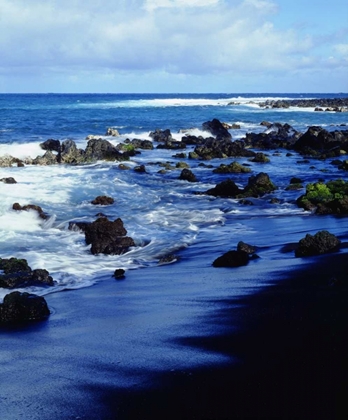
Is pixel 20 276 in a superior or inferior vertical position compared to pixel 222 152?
inferior

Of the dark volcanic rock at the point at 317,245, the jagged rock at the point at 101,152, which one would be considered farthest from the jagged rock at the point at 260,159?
the dark volcanic rock at the point at 317,245

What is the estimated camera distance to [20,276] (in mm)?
10672

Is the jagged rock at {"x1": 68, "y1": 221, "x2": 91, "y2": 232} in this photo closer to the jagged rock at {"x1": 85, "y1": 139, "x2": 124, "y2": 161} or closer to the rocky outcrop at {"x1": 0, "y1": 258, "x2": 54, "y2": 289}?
the rocky outcrop at {"x1": 0, "y1": 258, "x2": 54, "y2": 289}

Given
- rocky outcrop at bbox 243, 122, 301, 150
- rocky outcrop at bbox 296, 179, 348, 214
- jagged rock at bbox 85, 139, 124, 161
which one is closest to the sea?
rocky outcrop at bbox 296, 179, 348, 214

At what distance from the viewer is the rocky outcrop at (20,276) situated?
1042 cm

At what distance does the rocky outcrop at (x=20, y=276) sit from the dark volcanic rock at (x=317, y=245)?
14.6 feet

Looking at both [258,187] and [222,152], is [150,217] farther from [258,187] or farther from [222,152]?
[222,152]

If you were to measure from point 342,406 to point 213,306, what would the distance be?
11.1 ft

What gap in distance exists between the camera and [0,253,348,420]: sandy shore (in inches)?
209

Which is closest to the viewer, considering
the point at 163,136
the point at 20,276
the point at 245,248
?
the point at 20,276

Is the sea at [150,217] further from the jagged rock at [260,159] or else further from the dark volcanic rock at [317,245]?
the jagged rock at [260,159]

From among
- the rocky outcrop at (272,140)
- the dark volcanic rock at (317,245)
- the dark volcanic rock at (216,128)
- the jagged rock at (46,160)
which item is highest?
the dark volcanic rock at (216,128)

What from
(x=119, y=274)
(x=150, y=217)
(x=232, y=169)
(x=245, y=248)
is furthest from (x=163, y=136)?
(x=119, y=274)

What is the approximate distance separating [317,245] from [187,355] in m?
5.18
